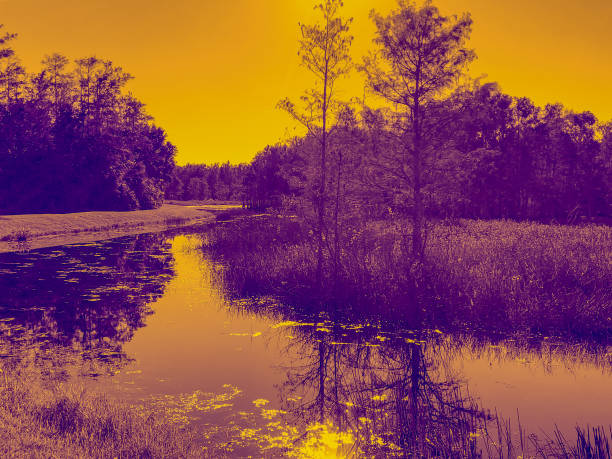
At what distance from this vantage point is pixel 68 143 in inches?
2117

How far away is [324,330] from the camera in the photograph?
1117 centimetres

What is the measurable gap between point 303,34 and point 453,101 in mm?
6437

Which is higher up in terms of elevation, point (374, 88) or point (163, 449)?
point (374, 88)

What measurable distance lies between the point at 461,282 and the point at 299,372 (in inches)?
237

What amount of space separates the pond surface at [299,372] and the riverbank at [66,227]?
61.0 ft

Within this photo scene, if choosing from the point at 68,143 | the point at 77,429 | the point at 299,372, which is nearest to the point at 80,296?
the point at 299,372

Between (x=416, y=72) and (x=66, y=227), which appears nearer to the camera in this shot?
(x=416, y=72)

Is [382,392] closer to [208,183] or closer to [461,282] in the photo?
[461,282]

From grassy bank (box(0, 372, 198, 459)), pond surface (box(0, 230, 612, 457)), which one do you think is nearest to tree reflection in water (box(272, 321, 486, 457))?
pond surface (box(0, 230, 612, 457))

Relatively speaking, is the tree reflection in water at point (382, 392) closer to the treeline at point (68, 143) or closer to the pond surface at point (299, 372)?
the pond surface at point (299, 372)

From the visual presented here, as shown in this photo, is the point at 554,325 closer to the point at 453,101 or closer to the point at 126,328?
the point at 453,101

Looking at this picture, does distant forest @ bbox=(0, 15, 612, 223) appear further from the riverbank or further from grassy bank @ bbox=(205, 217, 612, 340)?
grassy bank @ bbox=(205, 217, 612, 340)

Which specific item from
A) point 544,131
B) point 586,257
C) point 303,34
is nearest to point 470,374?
point 586,257

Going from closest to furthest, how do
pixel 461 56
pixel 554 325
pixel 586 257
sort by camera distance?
pixel 554 325
pixel 586 257
pixel 461 56
